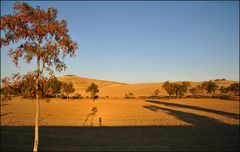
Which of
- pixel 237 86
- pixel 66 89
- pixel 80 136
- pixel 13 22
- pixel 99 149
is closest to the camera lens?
pixel 13 22

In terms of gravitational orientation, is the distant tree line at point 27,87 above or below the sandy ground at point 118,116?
above

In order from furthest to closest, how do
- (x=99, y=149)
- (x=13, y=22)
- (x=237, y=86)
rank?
(x=237, y=86) < (x=99, y=149) < (x=13, y=22)

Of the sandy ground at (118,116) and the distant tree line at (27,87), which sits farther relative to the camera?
the sandy ground at (118,116)

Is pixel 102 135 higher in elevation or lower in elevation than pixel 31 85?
lower

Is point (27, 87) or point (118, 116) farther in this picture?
point (118, 116)

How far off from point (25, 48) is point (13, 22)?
3.45 ft

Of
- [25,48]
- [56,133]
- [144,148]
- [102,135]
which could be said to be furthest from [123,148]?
[25,48]

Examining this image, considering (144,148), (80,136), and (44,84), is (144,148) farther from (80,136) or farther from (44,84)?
(44,84)

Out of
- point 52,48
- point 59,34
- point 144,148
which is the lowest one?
point 144,148

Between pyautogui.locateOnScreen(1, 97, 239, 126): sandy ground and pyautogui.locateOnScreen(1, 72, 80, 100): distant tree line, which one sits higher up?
pyautogui.locateOnScreen(1, 72, 80, 100): distant tree line

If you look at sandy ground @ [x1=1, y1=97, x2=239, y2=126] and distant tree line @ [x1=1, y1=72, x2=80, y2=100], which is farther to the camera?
sandy ground @ [x1=1, y1=97, x2=239, y2=126]

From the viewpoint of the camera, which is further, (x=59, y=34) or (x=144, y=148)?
(x=144, y=148)

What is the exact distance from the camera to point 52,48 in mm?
8234

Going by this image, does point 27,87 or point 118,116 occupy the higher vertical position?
point 27,87
